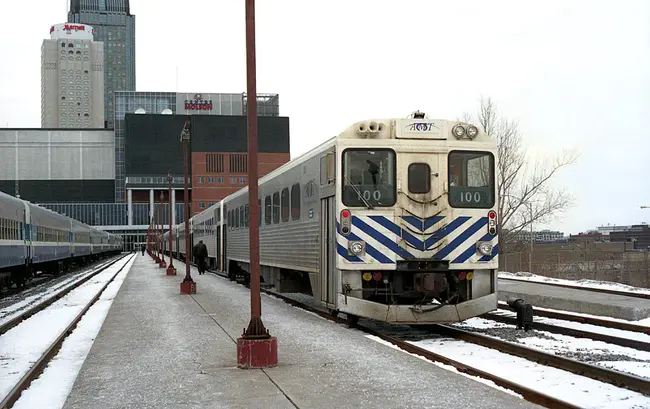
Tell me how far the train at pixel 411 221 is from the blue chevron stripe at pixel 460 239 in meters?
0.02

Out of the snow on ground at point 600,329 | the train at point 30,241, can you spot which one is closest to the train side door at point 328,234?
the snow on ground at point 600,329

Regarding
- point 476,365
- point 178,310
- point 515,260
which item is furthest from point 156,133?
point 476,365

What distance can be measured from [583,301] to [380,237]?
20.2 feet

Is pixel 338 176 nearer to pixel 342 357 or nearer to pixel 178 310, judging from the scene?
pixel 342 357

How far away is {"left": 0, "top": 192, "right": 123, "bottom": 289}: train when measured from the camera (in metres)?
23.5

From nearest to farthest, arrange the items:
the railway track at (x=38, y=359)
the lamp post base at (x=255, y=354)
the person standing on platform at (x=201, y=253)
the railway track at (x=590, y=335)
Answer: the railway track at (x=38, y=359), the lamp post base at (x=255, y=354), the railway track at (x=590, y=335), the person standing on platform at (x=201, y=253)

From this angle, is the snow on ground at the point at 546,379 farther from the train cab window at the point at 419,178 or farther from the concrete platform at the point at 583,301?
the concrete platform at the point at 583,301

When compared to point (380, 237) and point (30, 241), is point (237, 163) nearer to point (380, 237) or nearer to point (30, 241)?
point (30, 241)

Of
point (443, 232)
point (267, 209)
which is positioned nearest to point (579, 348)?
point (443, 232)

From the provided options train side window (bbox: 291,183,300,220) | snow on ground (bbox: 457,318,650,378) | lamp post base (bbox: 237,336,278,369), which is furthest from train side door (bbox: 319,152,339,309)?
lamp post base (bbox: 237,336,278,369)

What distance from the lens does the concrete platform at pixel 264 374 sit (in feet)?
23.3

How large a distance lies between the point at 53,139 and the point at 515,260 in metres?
122

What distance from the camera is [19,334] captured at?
13.5 meters

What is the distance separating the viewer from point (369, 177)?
11906 millimetres
